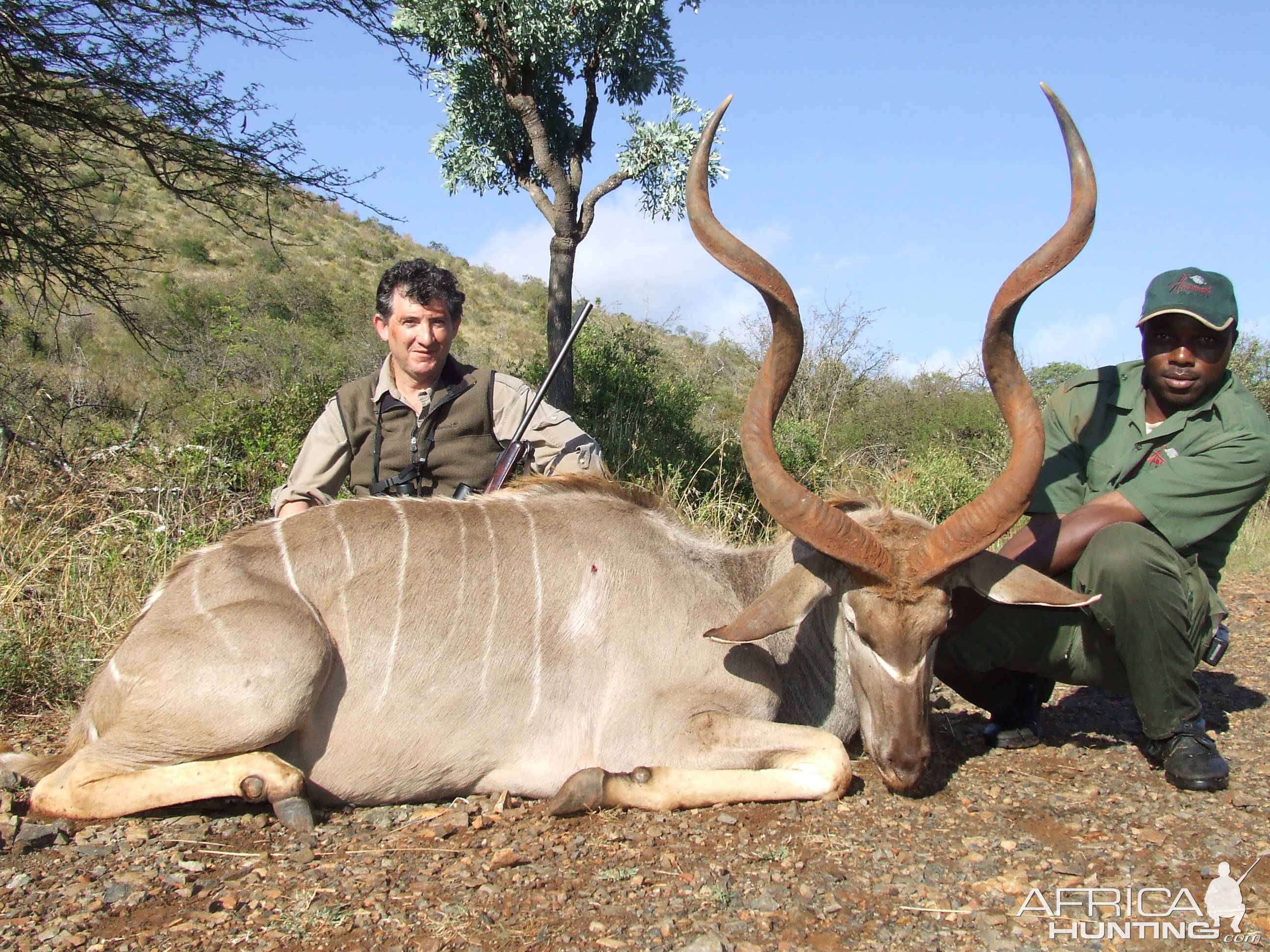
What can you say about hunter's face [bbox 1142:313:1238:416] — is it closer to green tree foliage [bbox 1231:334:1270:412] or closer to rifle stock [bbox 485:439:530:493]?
rifle stock [bbox 485:439:530:493]

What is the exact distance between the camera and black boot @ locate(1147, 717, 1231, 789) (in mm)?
3330

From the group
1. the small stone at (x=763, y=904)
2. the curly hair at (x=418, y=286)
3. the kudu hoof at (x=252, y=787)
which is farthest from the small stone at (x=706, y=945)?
the curly hair at (x=418, y=286)

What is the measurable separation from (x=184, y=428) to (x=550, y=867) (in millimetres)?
8283

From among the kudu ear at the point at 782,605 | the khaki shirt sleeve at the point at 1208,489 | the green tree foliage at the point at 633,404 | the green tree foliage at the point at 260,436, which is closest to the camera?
the kudu ear at the point at 782,605

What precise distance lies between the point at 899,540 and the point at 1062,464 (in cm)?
102

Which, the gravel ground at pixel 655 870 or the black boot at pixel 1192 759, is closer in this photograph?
the gravel ground at pixel 655 870

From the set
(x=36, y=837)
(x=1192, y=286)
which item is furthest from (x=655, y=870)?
(x=1192, y=286)

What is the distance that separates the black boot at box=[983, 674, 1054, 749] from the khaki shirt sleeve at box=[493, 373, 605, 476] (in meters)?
1.95

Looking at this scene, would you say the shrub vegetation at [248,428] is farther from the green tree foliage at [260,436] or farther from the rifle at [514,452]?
the rifle at [514,452]

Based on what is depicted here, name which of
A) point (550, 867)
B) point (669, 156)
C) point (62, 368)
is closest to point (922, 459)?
point (669, 156)

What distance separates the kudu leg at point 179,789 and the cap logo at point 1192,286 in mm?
3518

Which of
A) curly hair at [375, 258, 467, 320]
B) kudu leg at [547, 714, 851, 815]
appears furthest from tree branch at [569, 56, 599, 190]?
kudu leg at [547, 714, 851, 815]

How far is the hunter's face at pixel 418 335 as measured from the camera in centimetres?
428

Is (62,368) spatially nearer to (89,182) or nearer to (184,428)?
(184,428)
